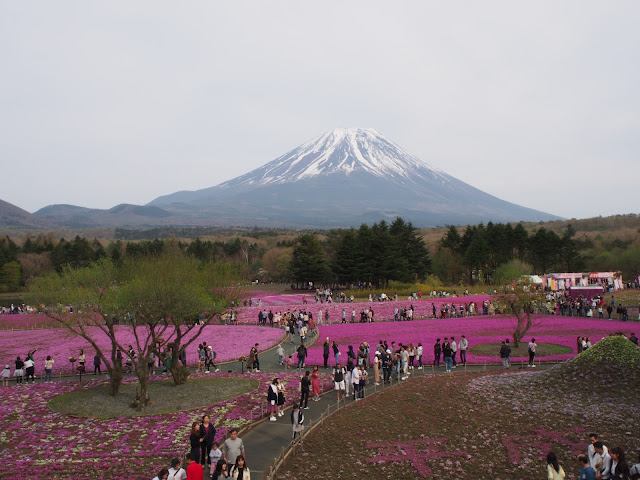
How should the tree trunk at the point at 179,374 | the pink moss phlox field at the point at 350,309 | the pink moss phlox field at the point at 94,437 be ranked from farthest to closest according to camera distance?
the pink moss phlox field at the point at 350,309 → the tree trunk at the point at 179,374 → the pink moss phlox field at the point at 94,437

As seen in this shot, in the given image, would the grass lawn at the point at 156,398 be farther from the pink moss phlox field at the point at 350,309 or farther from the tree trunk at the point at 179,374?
the pink moss phlox field at the point at 350,309

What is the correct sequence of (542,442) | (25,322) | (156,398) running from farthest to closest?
(25,322) → (156,398) → (542,442)

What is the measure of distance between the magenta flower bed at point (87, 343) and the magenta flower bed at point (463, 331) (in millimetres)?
4688

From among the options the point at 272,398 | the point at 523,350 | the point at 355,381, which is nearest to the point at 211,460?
the point at 272,398

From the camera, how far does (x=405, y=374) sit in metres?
Answer: 23.3

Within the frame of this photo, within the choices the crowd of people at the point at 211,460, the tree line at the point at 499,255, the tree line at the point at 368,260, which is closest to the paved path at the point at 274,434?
the crowd of people at the point at 211,460

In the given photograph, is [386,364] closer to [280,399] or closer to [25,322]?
[280,399]

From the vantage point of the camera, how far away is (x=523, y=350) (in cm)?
2822

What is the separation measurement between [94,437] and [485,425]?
12884 mm

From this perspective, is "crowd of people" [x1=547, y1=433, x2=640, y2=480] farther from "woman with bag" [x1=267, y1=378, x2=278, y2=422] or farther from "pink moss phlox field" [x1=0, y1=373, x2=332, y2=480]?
"pink moss phlox field" [x1=0, y1=373, x2=332, y2=480]

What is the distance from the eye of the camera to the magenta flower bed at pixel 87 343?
29891 millimetres

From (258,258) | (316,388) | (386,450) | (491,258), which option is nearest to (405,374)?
(316,388)

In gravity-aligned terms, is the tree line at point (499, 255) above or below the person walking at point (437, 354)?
above

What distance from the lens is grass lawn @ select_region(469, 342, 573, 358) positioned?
2723 cm
